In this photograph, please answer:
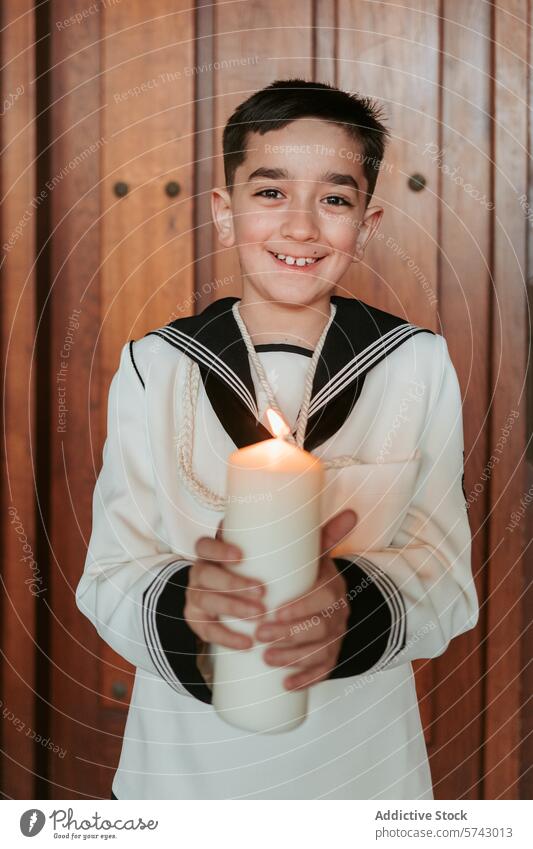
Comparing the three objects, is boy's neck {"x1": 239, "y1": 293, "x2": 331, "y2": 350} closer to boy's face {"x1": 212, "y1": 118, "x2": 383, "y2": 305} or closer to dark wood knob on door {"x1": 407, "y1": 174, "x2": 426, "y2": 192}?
boy's face {"x1": 212, "y1": 118, "x2": 383, "y2": 305}

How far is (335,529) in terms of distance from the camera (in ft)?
1.17

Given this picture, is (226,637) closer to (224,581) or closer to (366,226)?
(224,581)

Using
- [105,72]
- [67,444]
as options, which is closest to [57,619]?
[67,444]

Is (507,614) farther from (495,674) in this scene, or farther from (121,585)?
(121,585)

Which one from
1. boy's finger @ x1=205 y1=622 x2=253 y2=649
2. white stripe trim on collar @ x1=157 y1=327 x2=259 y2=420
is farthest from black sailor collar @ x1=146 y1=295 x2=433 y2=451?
boy's finger @ x1=205 y1=622 x2=253 y2=649

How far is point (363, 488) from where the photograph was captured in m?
0.42

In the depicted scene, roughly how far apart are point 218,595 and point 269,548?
51mm

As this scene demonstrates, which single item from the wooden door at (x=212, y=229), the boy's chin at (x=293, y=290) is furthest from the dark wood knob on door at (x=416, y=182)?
the boy's chin at (x=293, y=290)

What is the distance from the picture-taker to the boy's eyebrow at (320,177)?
0.39 metres

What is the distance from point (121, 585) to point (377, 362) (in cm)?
18

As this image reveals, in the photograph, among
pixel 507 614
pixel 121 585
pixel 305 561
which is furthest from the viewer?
pixel 507 614

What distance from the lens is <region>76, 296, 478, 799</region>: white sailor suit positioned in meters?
0.41

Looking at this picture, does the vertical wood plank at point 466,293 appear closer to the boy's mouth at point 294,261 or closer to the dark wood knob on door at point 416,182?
the dark wood knob on door at point 416,182

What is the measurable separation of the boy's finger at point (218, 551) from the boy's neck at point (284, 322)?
0.13m
